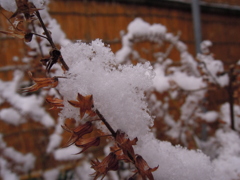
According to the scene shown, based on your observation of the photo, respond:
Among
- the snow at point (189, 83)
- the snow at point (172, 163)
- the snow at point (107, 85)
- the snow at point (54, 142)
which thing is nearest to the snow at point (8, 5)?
the snow at point (107, 85)

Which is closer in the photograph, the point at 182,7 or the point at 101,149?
the point at 101,149

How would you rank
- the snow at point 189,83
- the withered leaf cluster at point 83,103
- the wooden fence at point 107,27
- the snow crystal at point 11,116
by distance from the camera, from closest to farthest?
1. the withered leaf cluster at point 83,103
2. the snow at point 189,83
3. the snow crystal at point 11,116
4. the wooden fence at point 107,27

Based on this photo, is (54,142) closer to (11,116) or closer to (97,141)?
(11,116)

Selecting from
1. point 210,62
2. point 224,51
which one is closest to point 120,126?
point 210,62

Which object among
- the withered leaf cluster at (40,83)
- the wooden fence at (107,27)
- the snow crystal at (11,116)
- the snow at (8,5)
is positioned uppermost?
the wooden fence at (107,27)

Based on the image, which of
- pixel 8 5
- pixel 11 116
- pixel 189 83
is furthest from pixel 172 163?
pixel 11 116

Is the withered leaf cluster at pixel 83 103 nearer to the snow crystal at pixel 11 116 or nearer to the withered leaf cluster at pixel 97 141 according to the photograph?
the withered leaf cluster at pixel 97 141

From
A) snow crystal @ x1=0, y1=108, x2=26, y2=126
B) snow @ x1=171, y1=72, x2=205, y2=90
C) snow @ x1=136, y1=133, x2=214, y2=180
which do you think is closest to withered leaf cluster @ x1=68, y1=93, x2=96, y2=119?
snow @ x1=136, y1=133, x2=214, y2=180

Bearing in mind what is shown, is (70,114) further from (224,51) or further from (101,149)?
(224,51)

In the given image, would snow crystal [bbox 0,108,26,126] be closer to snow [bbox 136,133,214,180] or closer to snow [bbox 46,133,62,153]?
snow [bbox 46,133,62,153]

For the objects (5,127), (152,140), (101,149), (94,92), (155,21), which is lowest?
(101,149)

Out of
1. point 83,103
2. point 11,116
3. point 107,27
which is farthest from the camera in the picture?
point 107,27
